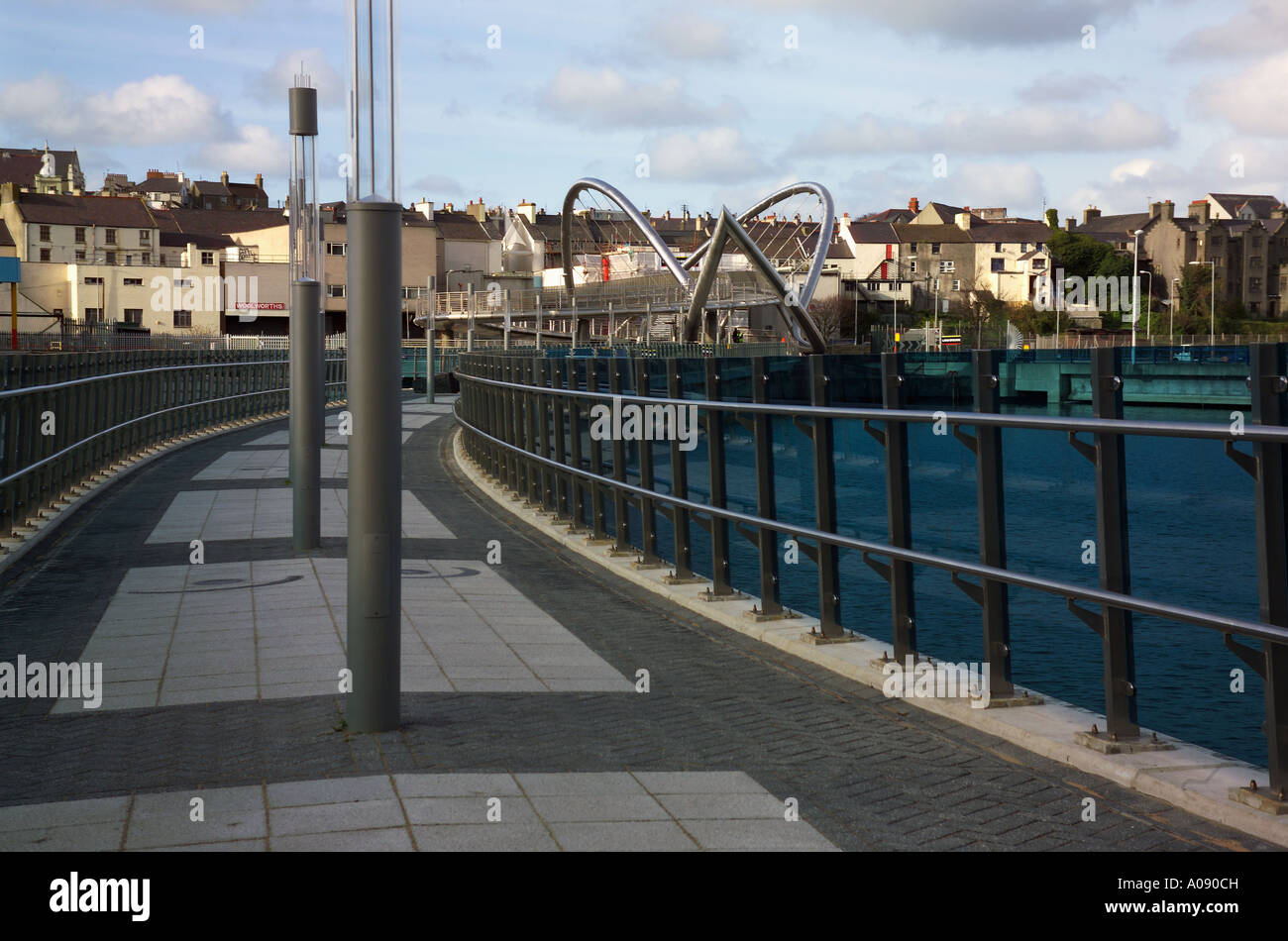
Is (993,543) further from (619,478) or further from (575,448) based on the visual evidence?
(575,448)

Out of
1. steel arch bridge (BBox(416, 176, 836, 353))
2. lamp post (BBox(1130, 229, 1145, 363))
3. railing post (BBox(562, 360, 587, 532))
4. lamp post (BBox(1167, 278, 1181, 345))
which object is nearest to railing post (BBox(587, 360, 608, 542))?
railing post (BBox(562, 360, 587, 532))

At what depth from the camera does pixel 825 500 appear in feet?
24.5

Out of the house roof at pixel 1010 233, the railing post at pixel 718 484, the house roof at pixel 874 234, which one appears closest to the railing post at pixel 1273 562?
the railing post at pixel 718 484

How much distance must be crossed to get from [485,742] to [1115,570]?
2450mm

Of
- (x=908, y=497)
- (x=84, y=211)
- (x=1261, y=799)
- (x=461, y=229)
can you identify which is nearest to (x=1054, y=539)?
(x=908, y=497)

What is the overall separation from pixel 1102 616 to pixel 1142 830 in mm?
1108

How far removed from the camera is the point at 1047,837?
437cm

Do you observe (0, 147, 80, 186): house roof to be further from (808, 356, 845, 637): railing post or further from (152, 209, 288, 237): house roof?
(808, 356, 845, 637): railing post

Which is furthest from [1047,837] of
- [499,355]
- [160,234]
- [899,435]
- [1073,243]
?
[1073,243]

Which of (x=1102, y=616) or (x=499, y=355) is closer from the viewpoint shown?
(x=1102, y=616)

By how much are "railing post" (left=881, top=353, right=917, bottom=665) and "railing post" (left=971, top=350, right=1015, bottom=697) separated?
663 millimetres

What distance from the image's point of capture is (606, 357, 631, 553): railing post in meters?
10.9
